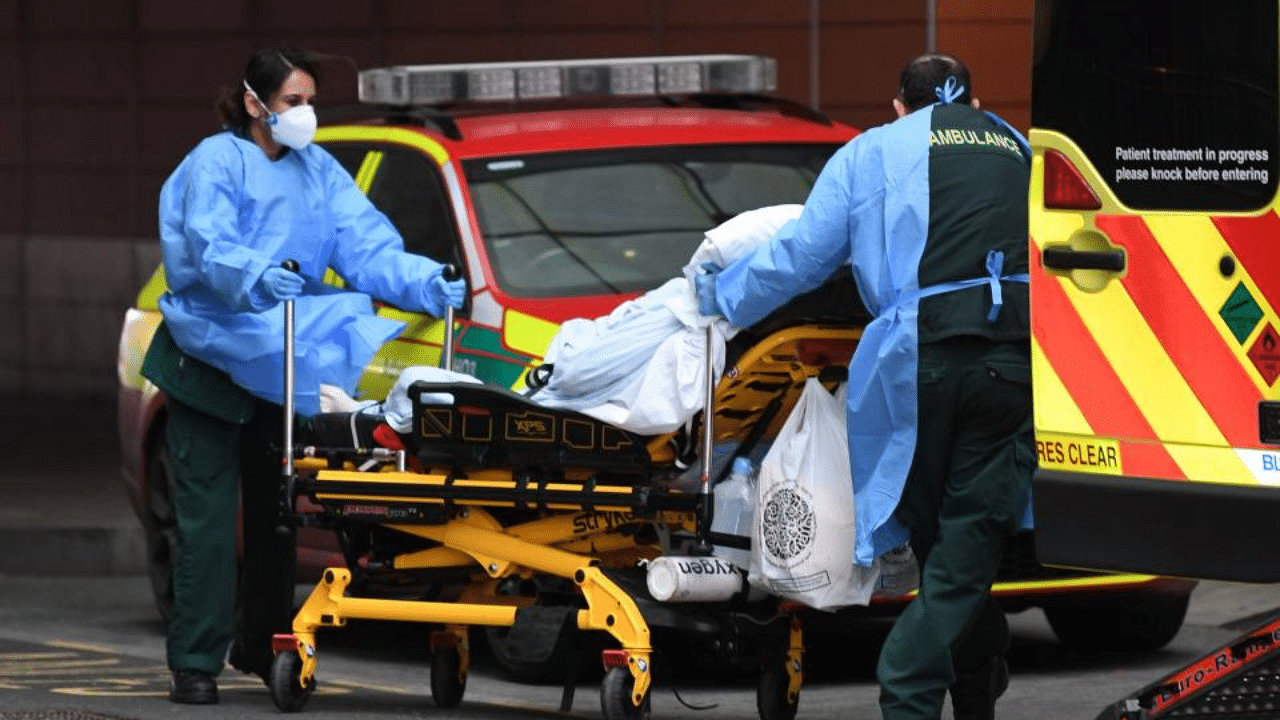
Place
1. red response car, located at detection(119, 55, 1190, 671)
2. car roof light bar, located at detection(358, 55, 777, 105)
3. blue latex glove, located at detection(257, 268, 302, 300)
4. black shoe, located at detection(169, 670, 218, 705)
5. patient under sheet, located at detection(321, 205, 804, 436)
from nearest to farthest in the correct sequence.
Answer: patient under sheet, located at detection(321, 205, 804, 436) → blue latex glove, located at detection(257, 268, 302, 300) → black shoe, located at detection(169, 670, 218, 705) → red response car, located at detection(119, 55, 1190, 671) → car roof light bar, located at detection(358, 55, 777, 105)

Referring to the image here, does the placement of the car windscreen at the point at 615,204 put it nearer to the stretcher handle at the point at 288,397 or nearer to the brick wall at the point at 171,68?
the stretcher handle at the point at 288,397

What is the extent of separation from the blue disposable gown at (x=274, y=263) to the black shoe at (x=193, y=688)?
79 cm

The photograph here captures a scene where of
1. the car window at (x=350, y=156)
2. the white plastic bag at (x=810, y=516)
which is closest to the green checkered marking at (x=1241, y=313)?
the white plastic bag at (x=810, y=516)

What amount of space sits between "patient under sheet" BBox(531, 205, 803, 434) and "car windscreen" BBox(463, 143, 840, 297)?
1.33 meters

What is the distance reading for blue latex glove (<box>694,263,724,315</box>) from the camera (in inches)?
303

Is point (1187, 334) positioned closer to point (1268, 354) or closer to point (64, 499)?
point (1268, 354)

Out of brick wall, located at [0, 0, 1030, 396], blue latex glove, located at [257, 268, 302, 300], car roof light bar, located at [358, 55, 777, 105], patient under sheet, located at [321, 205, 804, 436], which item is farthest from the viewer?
brick wall, located at [0, 0, 1030, 396]

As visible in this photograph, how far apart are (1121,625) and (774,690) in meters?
2.33

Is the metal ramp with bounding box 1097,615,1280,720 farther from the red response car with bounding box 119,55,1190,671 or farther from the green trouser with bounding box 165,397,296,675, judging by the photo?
the green trouser with bounding box 165,397,296,675

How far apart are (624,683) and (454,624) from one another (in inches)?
33.5

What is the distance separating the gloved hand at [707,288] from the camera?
769cm

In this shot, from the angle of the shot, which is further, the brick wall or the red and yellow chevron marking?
the brick wall

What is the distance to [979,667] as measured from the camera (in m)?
7.70

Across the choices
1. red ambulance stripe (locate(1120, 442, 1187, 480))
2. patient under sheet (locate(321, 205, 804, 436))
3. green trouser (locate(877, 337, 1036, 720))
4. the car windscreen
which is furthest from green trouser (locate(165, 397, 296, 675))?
red ambulance stripe (locate(1120, 442, 1187, 480))
